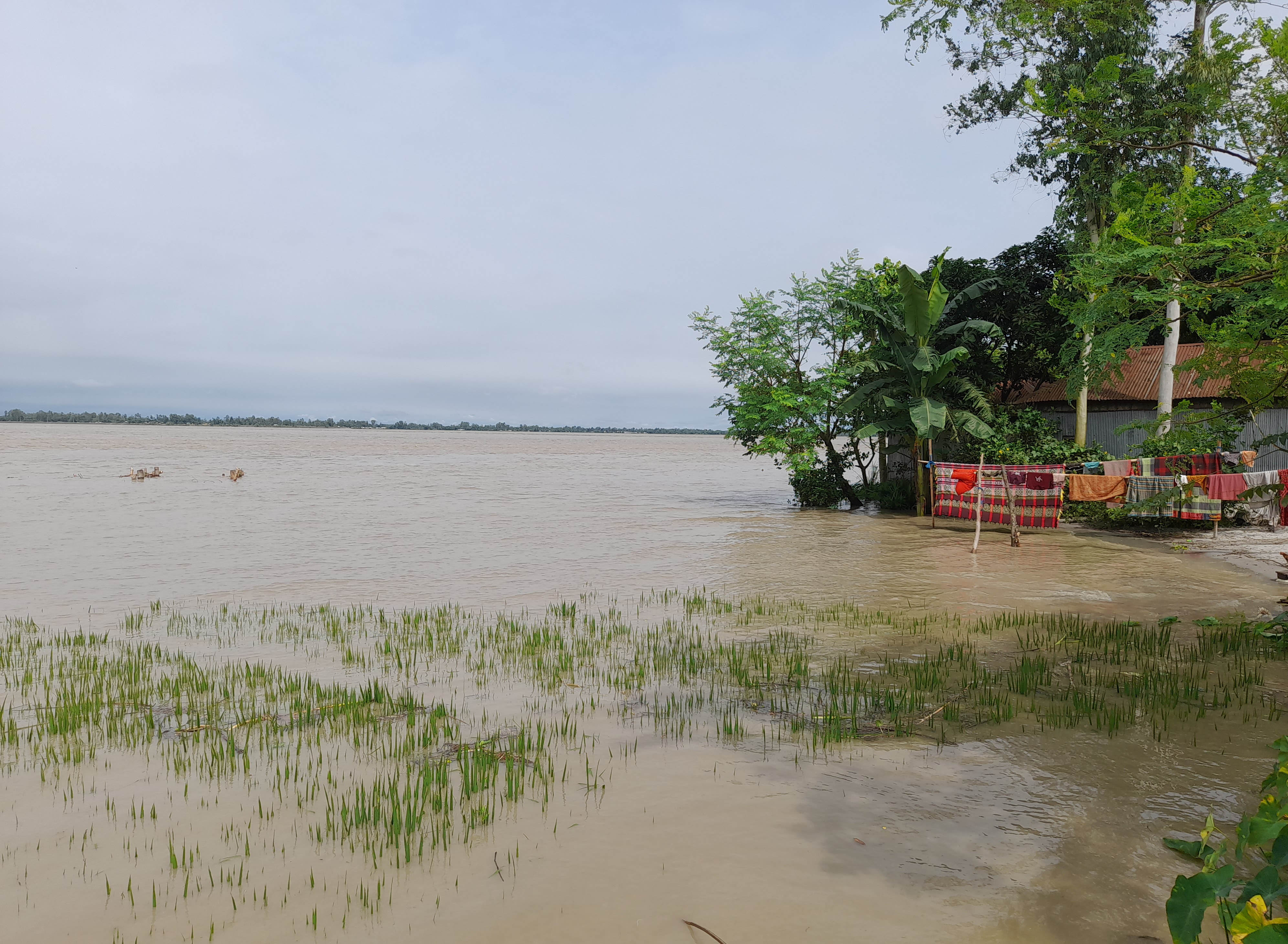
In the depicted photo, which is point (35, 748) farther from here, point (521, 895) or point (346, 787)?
point (521, 895)

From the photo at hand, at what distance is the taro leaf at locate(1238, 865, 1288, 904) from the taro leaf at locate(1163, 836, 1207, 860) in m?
1.48

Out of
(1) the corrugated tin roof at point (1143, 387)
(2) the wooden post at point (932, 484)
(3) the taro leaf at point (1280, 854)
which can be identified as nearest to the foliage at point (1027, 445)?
(1) the corrugated tin roof at point (1143, 387)

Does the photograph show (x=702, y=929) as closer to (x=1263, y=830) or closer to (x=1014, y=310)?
(x=1263, y=830)

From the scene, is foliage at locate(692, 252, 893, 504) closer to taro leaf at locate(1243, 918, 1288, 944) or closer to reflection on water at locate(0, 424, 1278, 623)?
reflection on water at locate(0, 424, 1278, 623)

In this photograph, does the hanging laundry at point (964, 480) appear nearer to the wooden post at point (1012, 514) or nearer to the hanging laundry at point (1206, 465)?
the wooden post at point (1012, 514)

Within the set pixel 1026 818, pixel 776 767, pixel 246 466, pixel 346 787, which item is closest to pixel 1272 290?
pixel 1026 818

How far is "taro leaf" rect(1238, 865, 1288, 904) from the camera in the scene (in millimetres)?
2385

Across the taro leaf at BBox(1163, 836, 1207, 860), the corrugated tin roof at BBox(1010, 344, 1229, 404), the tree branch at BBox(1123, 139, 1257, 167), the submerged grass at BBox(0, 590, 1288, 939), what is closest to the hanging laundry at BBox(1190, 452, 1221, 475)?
the corrugated tin roof at BBox(1010, 344, 1229, 404)

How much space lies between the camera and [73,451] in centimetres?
6856

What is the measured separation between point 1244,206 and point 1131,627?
223 inches

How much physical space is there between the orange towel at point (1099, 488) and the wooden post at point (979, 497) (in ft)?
6.50

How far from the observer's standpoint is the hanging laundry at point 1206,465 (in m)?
18.4

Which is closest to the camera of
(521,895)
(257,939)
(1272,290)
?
(257,939)

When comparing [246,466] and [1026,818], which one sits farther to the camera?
[246,466]
